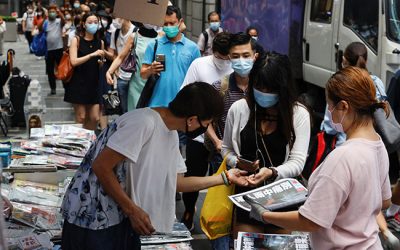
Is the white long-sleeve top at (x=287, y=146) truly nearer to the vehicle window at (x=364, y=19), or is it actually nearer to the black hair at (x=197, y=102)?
the black hair at (x=197, y=102)

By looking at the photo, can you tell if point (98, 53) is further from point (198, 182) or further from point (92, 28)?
point (198, 182)

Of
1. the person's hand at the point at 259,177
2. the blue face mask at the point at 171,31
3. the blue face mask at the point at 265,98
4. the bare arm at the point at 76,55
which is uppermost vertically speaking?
the blue face mask at the point at 265,98

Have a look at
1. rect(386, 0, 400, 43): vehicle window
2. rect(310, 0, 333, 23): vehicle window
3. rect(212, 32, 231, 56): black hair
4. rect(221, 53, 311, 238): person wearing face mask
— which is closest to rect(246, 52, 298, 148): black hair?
rect(221, 53, 311, 238): person wearing face mask

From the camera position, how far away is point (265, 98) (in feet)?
14.0

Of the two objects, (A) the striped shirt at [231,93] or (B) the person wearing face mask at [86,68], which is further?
(B) the person wearing face mask at [86,68]

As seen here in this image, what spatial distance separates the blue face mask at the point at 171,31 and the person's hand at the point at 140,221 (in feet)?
11.5

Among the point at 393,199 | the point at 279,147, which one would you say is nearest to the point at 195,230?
the point at 279,147

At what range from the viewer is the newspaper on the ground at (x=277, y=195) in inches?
146

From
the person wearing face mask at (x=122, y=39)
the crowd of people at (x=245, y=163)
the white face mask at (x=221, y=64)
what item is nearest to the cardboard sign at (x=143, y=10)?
the crowd of people at (x=245, y=163)

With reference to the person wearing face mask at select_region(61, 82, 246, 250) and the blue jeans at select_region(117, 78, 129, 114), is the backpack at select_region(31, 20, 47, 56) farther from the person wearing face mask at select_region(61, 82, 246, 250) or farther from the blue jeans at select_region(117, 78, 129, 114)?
the person wearing face mask at select_region(61, 82, 246, 250)

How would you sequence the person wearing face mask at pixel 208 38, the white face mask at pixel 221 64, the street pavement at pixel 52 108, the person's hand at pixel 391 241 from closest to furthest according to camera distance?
the person's hand at pixel 391 241
the white face mask at pixel 221 64
the street pavement at pixel 52 108
the person wearing face mask at pixel 208 38

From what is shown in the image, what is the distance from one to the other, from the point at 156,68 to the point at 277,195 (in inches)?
116

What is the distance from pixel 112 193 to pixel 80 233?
0.98 feet

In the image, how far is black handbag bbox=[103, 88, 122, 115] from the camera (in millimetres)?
8227
